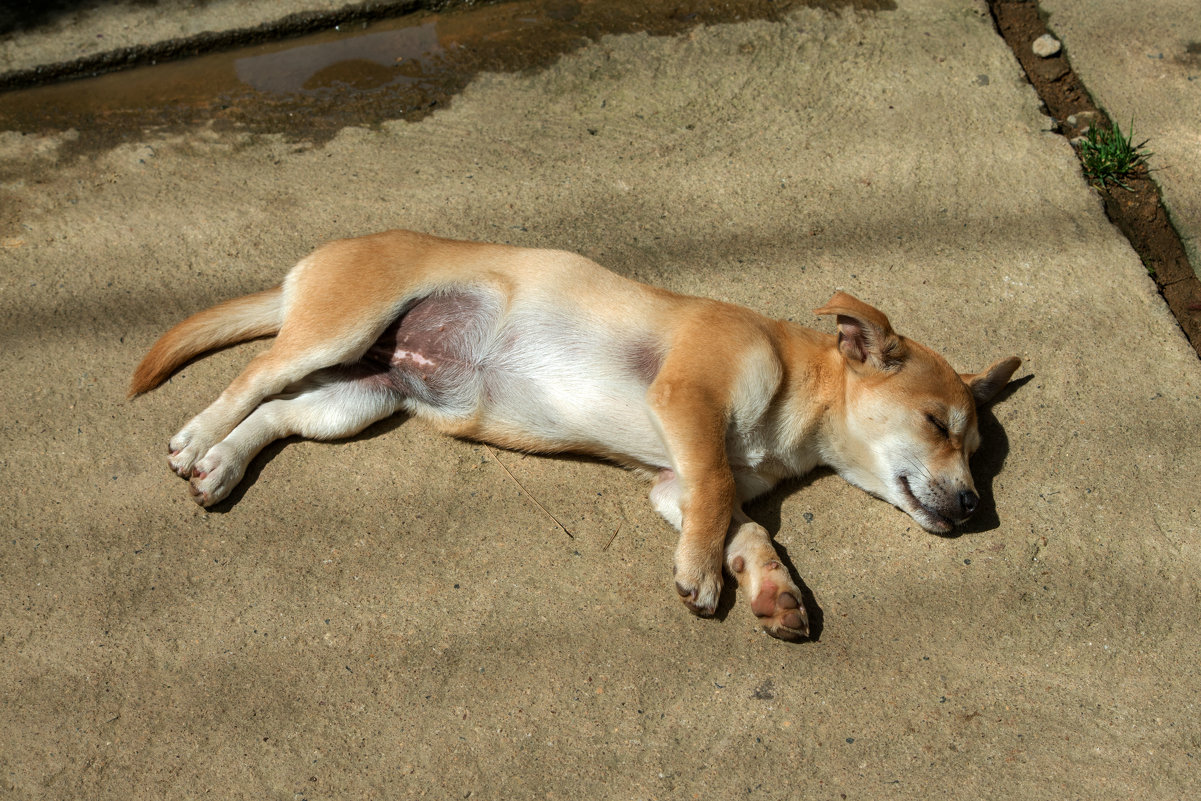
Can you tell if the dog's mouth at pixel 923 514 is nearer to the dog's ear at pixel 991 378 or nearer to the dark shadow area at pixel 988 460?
the dark shadow area at pixel 988 460

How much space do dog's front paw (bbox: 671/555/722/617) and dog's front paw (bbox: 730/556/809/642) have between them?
14 centimetres

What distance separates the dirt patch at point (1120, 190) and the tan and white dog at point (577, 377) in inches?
51.1

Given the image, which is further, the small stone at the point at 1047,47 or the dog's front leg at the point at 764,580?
the small stone at the point at 1047,47

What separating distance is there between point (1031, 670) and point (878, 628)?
0.53 metres

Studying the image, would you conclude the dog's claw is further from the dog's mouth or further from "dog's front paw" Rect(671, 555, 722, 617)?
the dog's mouth

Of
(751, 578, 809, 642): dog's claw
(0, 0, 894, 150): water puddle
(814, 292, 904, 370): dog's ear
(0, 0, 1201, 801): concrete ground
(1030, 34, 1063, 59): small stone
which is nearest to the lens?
(0, 0, 1201, 801): concrete ground

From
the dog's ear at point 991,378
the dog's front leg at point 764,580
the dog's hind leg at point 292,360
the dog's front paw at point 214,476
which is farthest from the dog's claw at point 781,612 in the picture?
the dog's front paw at point 214,476

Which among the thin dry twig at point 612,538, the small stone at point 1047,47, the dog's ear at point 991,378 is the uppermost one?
the small stone at point 1047,47

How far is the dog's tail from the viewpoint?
3488 mm

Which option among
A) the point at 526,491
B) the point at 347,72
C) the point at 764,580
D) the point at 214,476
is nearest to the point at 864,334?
the point at 764,580

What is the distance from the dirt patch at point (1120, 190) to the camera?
13.8 feet

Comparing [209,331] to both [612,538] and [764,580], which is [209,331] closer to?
[612,538]

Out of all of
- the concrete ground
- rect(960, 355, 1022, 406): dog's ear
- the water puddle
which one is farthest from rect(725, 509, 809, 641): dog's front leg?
the water puddle

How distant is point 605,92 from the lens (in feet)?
15.4
